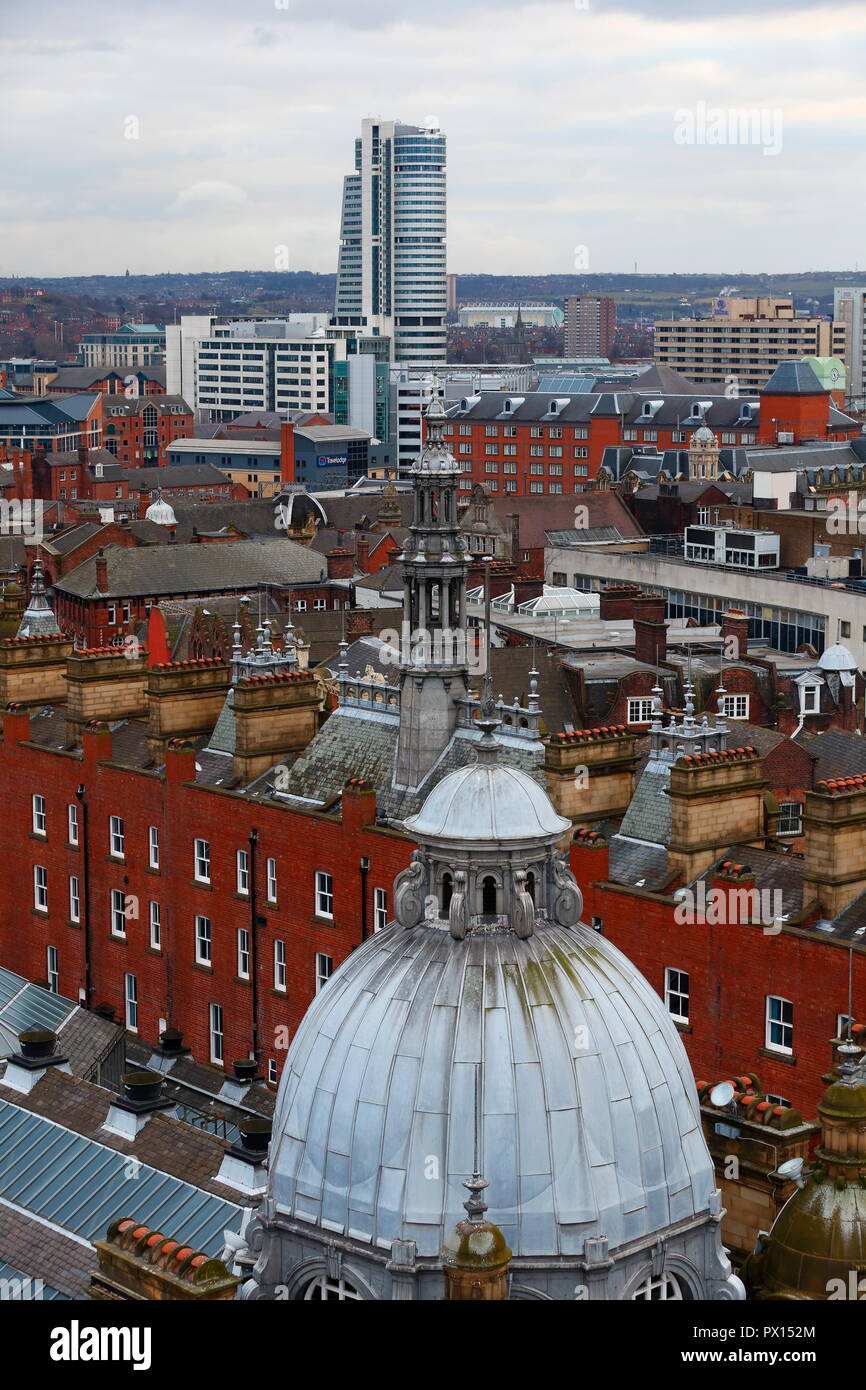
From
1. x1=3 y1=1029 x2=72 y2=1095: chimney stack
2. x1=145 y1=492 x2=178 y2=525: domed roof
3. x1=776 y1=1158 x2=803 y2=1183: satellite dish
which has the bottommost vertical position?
x1=3 y1=1029 x2=72 y2=1095: chimney stack

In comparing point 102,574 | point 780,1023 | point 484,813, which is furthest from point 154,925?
point 102,574

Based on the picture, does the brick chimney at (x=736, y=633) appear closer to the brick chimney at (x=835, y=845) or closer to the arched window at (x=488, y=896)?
the brick chimney at (x=835, y=845)

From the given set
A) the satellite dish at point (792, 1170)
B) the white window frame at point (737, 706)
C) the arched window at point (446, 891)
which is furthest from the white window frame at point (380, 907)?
the arched window at point (446, 891)

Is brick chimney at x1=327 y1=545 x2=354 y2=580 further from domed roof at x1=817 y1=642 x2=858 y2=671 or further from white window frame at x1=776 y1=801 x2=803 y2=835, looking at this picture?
white window frame at x1=776 y1=801 x2=803 y2=835

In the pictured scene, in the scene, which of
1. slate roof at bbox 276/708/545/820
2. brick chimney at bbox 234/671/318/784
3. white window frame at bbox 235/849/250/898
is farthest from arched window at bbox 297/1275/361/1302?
brick chimney at bbox 234/671/318/784
